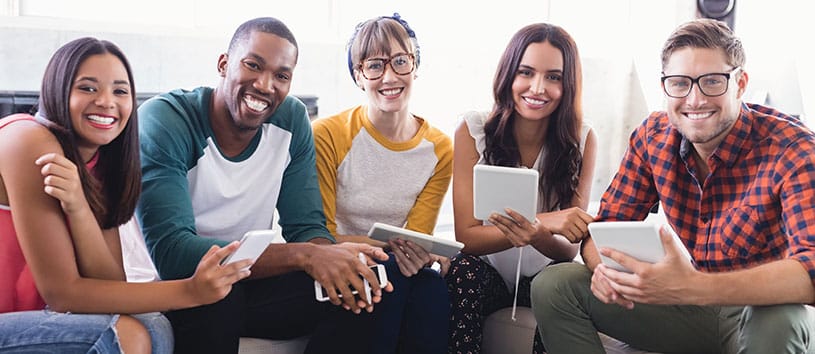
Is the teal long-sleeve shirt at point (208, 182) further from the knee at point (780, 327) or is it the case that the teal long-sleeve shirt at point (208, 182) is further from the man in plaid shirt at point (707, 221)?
the knee at point (780, 327)

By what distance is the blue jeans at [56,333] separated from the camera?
1.50 m

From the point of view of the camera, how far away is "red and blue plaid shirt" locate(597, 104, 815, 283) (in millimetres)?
1803

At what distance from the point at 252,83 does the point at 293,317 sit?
612 millimetres

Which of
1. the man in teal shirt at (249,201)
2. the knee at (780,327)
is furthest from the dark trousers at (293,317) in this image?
the knee at (780,327)

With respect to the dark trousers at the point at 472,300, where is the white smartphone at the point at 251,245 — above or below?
above

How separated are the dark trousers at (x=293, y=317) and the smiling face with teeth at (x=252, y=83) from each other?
1.39ft

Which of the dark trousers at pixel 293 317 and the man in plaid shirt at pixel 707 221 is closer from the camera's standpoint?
the man in plaid shirt at pixel 707 221

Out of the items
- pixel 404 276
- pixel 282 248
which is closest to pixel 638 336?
pixel 404 276

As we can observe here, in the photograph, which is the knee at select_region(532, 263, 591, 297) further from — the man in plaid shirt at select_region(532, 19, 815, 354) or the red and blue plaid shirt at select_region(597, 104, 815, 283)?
the red and blue plaid shirt at select_region(597, 104, 815, 283)

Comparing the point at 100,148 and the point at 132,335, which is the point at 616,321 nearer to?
the point at 132,335

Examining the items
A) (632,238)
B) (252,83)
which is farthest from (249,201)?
(632,238)

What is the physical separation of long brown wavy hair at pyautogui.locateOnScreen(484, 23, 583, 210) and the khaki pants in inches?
19.0

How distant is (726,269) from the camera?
1954mm

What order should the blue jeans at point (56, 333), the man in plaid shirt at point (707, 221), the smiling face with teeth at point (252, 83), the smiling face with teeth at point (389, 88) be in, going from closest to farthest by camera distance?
the blue jeans at point (56, 333), the man in plaid shirt at point (707, 221), the smiling face with teeth at point (252, 83), the smiling face with teeth at point (389, 88)
